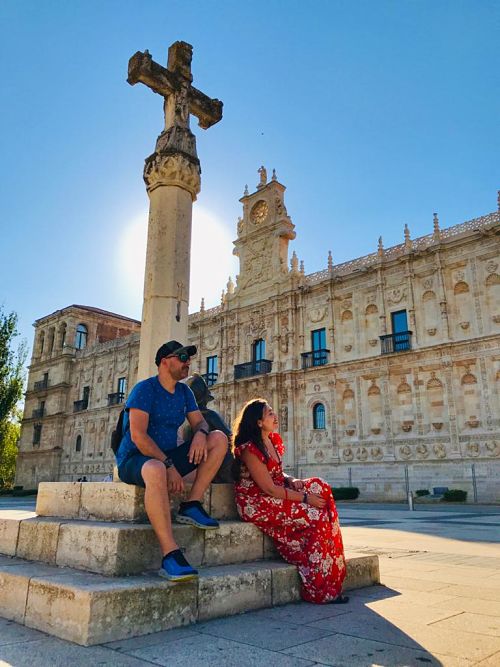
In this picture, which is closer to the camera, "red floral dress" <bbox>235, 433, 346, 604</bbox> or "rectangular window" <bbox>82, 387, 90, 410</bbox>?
"red floral dress" <bbox>235, 433, 346, 604</bbox>

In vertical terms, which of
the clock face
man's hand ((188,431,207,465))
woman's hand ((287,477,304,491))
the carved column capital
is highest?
the clock face

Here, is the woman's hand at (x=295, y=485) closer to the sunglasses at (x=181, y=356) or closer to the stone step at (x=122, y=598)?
the stone step at (x=122, y=598)

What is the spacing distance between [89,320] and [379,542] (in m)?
41.6

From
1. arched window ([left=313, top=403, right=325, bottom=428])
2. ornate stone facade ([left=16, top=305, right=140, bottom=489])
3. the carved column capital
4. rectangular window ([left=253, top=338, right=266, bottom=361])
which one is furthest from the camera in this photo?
ornate stone facade ([left=16, top=305, right=140, bottom=489])

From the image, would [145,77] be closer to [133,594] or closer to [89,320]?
[133,594]

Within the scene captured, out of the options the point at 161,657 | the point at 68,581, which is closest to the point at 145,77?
the point at 68,581

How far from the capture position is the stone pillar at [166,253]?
585 centimetres

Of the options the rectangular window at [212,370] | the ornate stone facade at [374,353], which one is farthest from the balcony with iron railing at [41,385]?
the ornate stone facade at [374,353]

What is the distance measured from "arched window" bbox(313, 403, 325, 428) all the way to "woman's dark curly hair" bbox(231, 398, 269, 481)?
71.7 ft

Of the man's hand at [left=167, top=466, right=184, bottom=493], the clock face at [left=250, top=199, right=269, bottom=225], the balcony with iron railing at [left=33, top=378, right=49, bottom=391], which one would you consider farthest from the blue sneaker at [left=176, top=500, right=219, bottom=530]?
the balcony with iron railing at [left=33, top=378, right=49, bottom=391]

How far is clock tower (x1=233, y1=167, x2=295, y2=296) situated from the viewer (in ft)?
97.8

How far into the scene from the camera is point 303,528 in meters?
3.89

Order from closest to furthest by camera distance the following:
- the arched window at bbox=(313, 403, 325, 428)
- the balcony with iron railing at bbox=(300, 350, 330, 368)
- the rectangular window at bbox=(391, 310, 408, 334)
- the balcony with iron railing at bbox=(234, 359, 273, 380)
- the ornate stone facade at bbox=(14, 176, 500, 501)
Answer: the ornate stone facade at bbox=(14, 176, 500, 501) → the rectangular window at bbox=(391, 310, 408, 334) → the arched window at bbox=(313, 403, 325, 428) → the balcony with iron railing at bbox=(300, 350, 330, 368) → the balcony with iron railing at bbox=(234, 359, 273, 380)

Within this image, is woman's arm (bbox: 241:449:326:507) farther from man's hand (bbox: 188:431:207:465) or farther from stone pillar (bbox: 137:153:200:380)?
stone pillar (bbox: 137:153:200:380)
